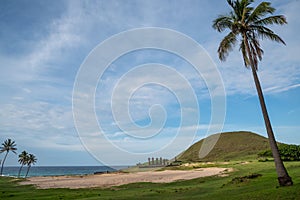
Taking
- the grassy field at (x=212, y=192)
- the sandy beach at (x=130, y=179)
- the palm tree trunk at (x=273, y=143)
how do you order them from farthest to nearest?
1. the sandy beach at (x=130, y=179)
2. the palm tree trunk at (x=273, y=143)
3. the grassy field at (x=212, y=192)

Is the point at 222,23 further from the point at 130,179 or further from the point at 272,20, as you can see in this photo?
the point at 130,179

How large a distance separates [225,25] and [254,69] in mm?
5228

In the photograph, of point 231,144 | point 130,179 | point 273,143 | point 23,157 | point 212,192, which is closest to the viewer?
point 273,143

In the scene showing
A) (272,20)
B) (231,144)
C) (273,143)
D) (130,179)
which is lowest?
(273,143)

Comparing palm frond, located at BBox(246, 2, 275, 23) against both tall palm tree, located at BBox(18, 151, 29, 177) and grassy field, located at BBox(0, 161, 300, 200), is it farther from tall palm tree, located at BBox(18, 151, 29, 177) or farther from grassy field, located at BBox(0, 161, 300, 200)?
tall palm tree, located at BBox(18, 151, 29, 177)

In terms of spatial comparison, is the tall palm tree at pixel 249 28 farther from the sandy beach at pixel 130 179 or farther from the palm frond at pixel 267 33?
the sandy beach at pixel 130 179

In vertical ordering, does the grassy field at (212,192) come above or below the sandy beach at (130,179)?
below

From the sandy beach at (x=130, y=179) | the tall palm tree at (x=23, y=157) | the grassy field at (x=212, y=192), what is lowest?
the grassy field at (x=212, y=192)

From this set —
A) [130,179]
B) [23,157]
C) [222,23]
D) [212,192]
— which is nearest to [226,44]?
[222,23]

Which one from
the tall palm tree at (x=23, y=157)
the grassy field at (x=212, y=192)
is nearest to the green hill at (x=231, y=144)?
the tall palm tree at (x=23, y=157)

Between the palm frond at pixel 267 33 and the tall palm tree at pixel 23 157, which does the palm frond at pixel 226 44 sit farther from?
the tall palm tree at pixel 23 157

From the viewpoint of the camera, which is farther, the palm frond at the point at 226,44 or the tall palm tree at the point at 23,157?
the tall palm tree at the point at 23,157

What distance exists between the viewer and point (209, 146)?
19038 centimetres

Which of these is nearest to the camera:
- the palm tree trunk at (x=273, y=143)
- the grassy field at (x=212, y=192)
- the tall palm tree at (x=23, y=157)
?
the grassy field at (x=212, y=192)
